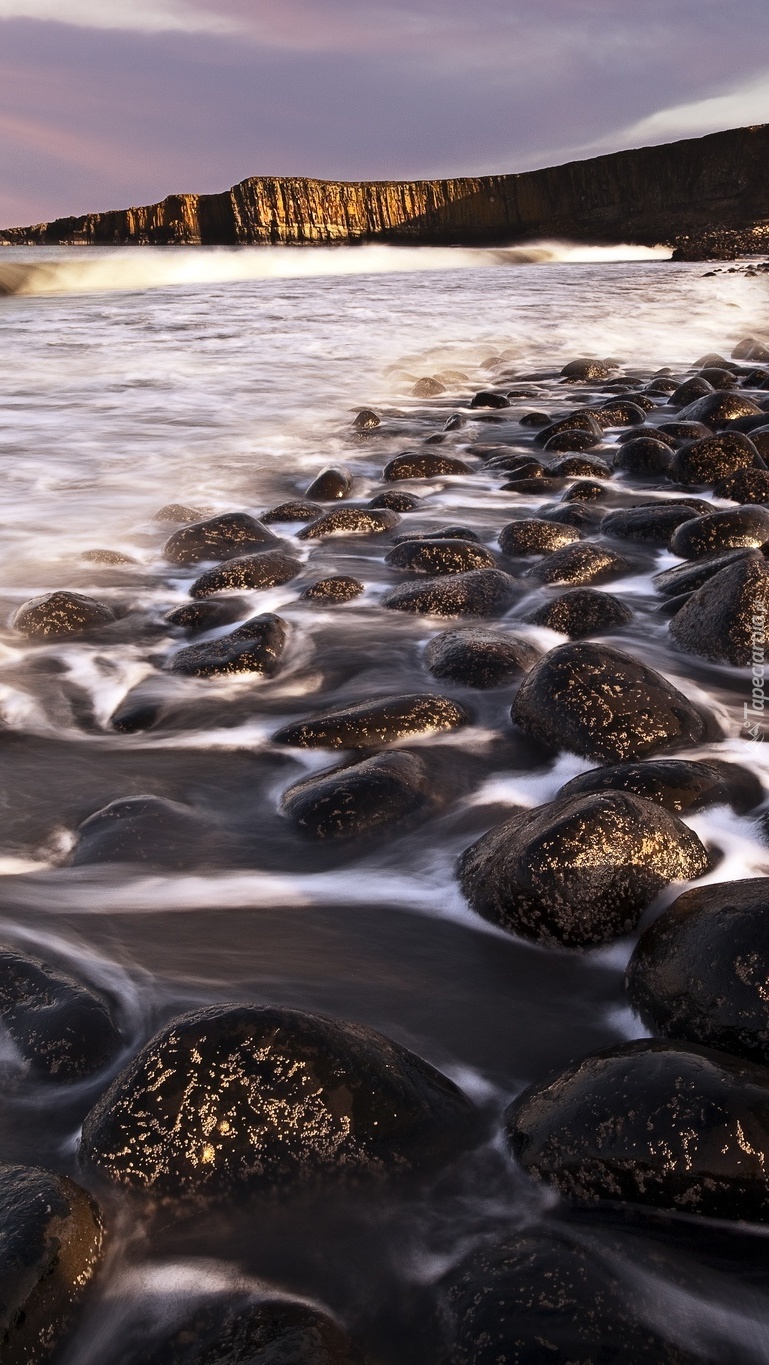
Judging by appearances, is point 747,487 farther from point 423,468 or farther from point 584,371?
point 584,371

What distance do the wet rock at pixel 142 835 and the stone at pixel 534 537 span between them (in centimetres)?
249

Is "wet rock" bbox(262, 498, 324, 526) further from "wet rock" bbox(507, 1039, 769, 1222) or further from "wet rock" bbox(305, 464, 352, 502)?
"wet rock" bbox(507, 1039, 769, 1222)

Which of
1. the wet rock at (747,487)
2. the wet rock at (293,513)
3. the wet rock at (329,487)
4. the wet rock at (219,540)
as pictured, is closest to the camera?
the wet rock at (219,540)

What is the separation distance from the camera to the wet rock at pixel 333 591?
406cm

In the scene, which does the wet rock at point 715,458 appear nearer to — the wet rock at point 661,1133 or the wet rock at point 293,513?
the wet rock at point 293,513

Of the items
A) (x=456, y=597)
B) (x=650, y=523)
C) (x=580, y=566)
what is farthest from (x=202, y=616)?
(x=650, y=523)

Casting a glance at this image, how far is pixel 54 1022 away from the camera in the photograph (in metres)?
1.64

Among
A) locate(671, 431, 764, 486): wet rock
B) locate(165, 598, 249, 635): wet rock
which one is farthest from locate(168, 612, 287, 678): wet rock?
locate(671, 431, 764, 486): wet rock

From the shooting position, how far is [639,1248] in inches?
51.0

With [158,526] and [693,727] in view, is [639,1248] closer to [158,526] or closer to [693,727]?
[693,727]

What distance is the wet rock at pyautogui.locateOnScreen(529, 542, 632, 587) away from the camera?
4.14 metres

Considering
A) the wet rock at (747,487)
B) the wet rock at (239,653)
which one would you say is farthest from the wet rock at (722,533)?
the wet rock at (239,653)

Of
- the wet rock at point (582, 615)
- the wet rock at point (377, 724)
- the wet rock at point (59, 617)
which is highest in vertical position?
the wet rock at point (59, 617)

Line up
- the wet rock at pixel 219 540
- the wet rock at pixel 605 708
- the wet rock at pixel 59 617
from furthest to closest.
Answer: the wet rock at pixel 219 540 < the wet rock at pixel 59 617 < the wet rock at pixel 605 708
